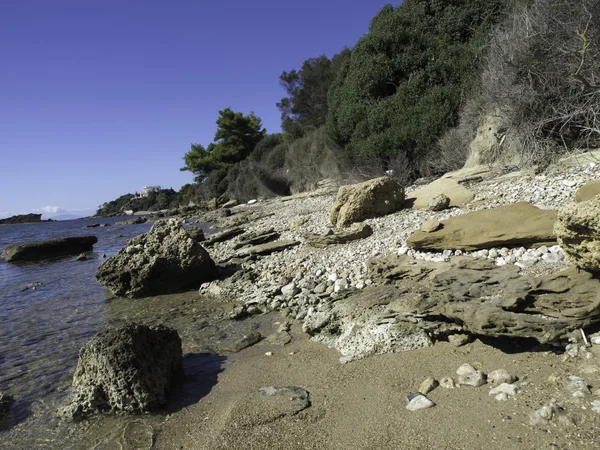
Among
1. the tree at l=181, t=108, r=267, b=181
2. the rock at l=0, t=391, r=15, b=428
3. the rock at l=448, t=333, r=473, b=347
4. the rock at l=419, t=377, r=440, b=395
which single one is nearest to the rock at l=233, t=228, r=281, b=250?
the rock at l=0, t=391, r=15, b=428

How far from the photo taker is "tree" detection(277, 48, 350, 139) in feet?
101

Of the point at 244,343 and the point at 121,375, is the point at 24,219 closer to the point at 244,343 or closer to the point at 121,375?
the point at 244,343

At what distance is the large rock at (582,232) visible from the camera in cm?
327

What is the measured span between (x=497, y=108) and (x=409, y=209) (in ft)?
14.8

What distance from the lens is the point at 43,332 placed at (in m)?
6.69

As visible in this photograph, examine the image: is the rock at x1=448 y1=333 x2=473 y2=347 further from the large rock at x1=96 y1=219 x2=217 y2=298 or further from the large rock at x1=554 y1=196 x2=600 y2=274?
the large rock at x1=96 y1=219 x2=217 y2=298

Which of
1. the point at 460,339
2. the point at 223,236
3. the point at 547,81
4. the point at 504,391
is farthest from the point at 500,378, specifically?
the point at 223,236

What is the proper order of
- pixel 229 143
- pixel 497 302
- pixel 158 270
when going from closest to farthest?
pixel 497 302 → pixel 158 270 → pixel 229 143

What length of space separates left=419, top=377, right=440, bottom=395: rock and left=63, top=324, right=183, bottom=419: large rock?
8.51ft

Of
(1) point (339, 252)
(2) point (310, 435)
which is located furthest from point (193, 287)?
(2) point (310, 435)

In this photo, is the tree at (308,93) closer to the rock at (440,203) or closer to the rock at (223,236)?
the rock at (223,236)

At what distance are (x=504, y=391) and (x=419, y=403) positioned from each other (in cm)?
70

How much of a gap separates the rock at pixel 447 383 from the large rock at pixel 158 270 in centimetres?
634

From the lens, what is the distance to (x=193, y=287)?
345 inches
